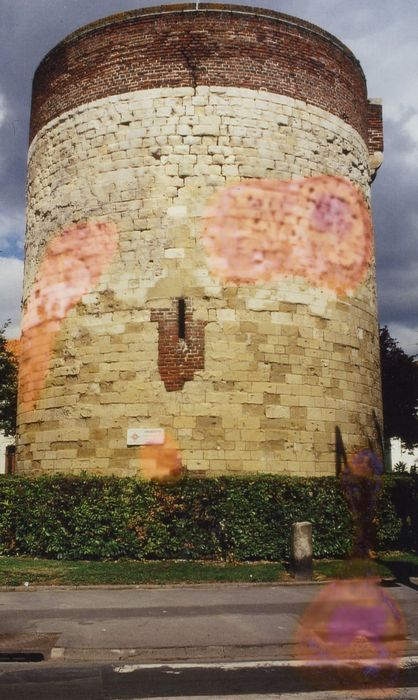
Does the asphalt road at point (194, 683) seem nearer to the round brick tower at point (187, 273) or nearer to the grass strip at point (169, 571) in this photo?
the grass strip at point (169, 571)

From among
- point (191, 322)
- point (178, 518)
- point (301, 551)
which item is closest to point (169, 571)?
point (178, 518)

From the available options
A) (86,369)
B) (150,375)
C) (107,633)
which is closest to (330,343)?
(150,375)

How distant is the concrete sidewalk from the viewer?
19.4ft

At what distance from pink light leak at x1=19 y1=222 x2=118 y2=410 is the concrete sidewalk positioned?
606cm

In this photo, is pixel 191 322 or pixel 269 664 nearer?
pixel 269 664

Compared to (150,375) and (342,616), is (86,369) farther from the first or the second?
(342,616)

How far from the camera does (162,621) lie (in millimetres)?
6969

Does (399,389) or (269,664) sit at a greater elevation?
(399,389)

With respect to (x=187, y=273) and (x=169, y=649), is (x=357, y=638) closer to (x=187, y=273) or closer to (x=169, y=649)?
(x=169, y=649)

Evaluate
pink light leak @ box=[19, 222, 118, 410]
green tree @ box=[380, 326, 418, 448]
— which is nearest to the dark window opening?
pink light leak @ box=[19, 222, 118, 410]

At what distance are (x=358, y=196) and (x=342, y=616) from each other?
10.00m

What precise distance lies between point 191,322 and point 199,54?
541 centimetres

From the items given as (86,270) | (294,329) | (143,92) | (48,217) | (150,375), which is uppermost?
(143,92)

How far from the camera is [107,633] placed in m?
6.44
